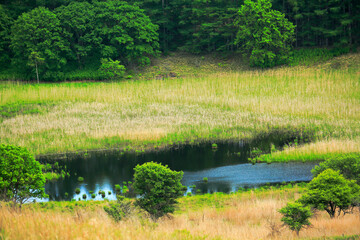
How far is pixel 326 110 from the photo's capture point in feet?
96.4

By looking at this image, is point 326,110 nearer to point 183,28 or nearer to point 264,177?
point 264,177

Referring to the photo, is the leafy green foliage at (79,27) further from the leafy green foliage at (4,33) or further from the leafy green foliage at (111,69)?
the leafy green foliage at (4,33)

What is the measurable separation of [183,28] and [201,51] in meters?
5.94

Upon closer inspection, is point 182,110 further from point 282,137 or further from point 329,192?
point 329,192

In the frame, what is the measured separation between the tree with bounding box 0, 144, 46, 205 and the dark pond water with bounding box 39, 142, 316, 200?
443 centimetres

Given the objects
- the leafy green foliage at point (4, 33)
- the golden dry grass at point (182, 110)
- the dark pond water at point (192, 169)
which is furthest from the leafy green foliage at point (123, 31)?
the dark pond water at point (192, 169)

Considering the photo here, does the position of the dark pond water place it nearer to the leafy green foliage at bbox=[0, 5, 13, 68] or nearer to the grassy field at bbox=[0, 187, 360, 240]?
the grassy field at bbox=[0, 187, 360, 240]

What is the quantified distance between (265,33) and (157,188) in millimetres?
39595

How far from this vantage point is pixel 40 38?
170 ft

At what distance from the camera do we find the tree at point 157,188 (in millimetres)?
11852

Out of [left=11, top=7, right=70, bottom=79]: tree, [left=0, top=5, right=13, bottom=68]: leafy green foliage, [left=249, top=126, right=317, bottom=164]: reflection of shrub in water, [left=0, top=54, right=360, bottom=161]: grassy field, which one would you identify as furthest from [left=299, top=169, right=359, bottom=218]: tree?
[left=0, top=5, right=13, bottom=68]: leafy green foliage

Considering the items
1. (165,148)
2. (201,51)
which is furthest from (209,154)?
(201,51)

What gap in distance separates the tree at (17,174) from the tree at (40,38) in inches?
1578

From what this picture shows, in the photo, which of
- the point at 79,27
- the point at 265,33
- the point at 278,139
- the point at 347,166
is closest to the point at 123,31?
the point at 79,27
